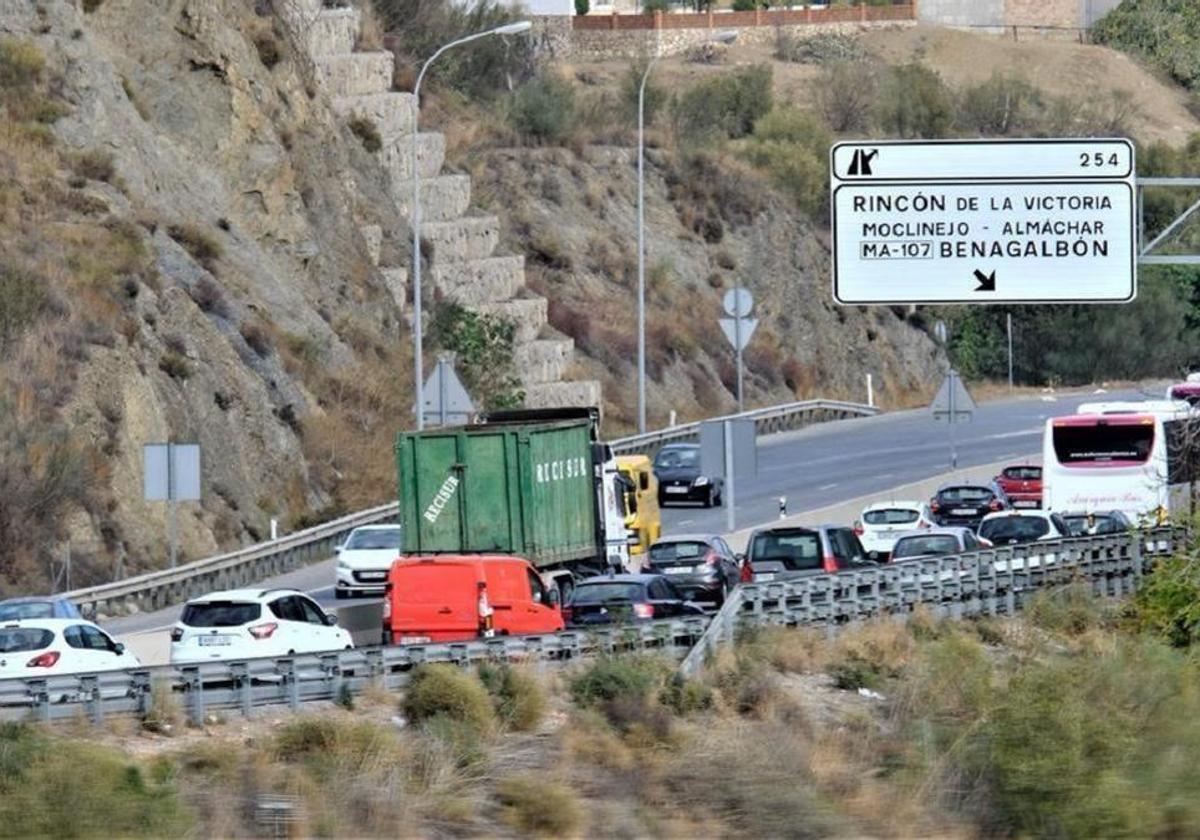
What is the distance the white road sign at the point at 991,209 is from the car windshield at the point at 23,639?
10.9m

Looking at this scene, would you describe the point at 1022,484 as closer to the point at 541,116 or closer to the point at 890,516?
the point at 890,516

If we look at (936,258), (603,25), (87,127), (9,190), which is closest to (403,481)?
(936,258)

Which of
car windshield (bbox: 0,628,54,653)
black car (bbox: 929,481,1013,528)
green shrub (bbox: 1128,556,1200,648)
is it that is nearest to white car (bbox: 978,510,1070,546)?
black car (bbox: 929,481,1013,528)

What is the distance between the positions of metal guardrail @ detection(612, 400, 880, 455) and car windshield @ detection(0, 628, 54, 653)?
1294 inches

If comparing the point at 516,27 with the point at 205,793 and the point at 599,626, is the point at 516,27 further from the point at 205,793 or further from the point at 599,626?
the point at 205,793

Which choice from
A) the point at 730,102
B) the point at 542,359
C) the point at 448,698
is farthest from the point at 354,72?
the point at 448,698

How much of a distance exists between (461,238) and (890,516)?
97.1ft

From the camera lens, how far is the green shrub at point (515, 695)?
2567 cm

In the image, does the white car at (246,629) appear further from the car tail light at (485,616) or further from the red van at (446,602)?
the car tail light at (485,616)

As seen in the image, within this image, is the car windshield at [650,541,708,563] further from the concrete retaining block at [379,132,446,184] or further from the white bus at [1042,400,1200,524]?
the concrete retaining block at [379,132,446,184]

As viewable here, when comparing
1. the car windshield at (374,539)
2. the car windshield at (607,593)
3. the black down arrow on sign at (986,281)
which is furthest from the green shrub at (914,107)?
the black down arrow on sign at (986,281)

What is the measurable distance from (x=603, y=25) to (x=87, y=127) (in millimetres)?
89318

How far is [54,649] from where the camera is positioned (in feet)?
97.9

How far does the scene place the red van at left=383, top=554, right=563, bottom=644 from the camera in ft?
101
